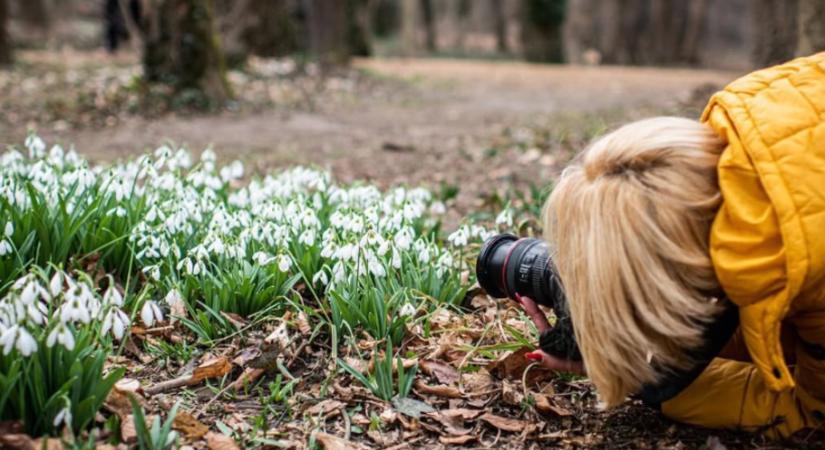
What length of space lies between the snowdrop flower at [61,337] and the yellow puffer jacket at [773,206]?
1.47m

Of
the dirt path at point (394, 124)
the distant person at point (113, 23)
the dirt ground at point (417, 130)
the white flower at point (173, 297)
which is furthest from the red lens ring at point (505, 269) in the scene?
the distant person at point (113, 23)

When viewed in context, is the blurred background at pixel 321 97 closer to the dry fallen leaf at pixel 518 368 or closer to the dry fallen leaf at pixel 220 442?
the dry fallen leaf at pixel 518 368

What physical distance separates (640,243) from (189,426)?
49.3 inches

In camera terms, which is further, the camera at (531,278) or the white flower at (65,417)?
the camera at (531,278)

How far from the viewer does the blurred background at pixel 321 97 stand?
6016mm

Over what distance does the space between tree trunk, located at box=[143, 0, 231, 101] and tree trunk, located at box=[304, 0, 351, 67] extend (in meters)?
4.27

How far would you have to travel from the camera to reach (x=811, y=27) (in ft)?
15.3

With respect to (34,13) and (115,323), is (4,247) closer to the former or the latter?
(115,323)

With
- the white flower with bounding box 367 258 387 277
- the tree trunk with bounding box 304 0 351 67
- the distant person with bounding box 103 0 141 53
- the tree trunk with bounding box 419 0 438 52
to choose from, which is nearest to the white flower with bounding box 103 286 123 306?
the white flower with bounding box 367 258 387 277

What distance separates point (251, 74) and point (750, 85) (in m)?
9.41

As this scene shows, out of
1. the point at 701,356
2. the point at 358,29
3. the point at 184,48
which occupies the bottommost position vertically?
the point at 701,356

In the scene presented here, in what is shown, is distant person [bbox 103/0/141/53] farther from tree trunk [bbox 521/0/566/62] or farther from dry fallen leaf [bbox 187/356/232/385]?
dry fallen leaf [bbox 187/356/232/385]

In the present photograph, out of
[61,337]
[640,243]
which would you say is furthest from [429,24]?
[61,337]

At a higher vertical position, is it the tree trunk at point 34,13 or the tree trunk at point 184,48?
the tree trunk at point 34,13
